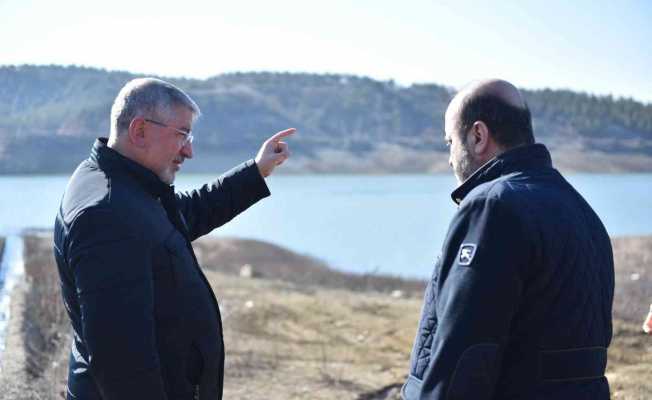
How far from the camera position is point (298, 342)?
10047mm

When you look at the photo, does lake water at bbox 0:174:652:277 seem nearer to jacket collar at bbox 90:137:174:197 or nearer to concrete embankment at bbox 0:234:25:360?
concrete embankment at bbox 0:234:25:360

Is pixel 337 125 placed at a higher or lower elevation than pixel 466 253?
lower

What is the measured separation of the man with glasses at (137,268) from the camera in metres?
2.55

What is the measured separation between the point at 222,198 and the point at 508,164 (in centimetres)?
150

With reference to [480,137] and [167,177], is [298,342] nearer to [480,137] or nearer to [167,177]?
[167,177]

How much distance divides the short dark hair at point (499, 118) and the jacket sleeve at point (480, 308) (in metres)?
0.30

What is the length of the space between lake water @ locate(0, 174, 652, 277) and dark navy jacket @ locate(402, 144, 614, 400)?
17.3 m

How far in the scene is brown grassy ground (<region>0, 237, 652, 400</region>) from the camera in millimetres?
6723

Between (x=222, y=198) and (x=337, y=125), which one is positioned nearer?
(x=222, y=198)

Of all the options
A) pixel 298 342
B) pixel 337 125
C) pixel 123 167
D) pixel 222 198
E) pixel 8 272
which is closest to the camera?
pixel 123 167

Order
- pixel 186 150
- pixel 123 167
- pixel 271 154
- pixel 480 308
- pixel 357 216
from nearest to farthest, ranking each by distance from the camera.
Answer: pixel 480 308 → pixel 123 167 → pixel 186 150 → pixel 271 154 → pixel 357 216

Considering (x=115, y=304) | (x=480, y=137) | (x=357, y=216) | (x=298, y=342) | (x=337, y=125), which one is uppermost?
(x=480, y=137)

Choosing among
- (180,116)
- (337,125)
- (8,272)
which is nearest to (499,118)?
(180,116)

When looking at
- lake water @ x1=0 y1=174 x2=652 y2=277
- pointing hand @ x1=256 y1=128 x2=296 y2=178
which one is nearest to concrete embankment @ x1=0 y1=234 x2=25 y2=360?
lake water @ x1=0 y1=174 x2=652 y2=277
